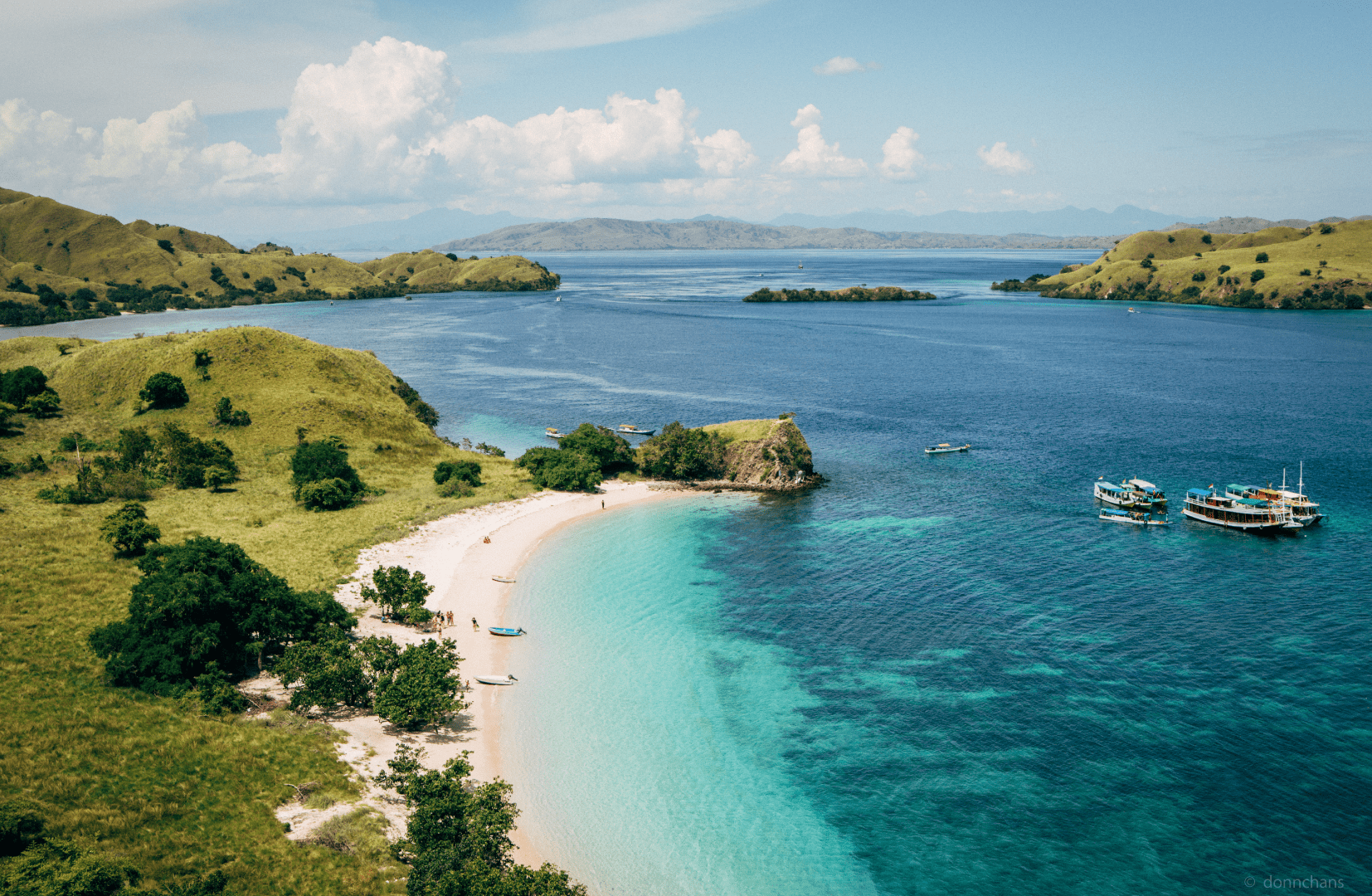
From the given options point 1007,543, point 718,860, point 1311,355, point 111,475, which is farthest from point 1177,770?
point 1311,355

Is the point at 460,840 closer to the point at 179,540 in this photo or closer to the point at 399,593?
the point at 399,593

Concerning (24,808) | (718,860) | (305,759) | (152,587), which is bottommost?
(718,860)

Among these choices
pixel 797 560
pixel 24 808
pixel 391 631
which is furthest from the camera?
pixel 797 560

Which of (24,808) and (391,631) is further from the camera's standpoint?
(391,631)

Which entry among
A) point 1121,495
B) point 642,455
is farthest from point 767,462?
point 1121,495

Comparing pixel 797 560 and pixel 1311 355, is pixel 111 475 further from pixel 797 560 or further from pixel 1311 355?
pixel 1311 355

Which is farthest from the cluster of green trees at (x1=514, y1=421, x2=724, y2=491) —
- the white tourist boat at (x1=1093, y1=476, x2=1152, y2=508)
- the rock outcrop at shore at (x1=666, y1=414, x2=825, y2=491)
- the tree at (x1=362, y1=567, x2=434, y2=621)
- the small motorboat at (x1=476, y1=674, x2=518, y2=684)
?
the white tourist boat at (x1=1093, y1=476, x2=1152, y2=508)

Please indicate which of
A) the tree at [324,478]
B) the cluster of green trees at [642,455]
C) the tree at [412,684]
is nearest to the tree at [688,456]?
the cluster of green trees at [642,455]

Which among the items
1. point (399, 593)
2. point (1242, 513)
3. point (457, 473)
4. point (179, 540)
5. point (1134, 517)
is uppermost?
point (457, 473)
